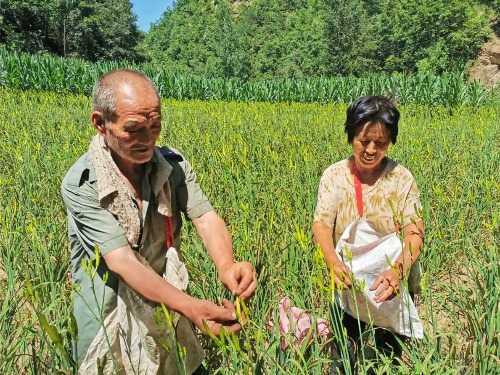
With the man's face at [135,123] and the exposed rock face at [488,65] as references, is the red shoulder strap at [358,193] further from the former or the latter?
the exposed rock face at [488,65]

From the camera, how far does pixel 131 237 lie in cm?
112

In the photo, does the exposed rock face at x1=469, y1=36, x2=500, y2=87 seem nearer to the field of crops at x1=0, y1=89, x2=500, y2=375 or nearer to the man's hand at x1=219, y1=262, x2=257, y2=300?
the field of crops at x1=0, y1=89, x2=500, y2=375

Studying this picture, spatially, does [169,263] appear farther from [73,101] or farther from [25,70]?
[25,70]

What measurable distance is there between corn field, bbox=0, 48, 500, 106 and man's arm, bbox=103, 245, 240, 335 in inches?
404

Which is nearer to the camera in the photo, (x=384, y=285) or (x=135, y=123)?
(x=135, y=123)

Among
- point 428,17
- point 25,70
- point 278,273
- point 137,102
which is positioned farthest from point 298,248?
point 428,17

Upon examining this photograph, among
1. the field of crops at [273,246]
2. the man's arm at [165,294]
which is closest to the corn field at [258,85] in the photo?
the field of crops at [273,246]

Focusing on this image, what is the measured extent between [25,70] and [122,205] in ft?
47.8

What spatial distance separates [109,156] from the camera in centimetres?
111

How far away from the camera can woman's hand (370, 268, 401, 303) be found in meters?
1.12

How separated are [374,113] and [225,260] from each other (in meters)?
0.67

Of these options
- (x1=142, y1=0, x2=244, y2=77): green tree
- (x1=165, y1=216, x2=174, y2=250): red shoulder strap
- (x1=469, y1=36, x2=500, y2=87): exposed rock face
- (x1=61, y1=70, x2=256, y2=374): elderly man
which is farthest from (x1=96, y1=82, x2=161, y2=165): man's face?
(x1=142, y1=0, x2=244, y2=77): green tree

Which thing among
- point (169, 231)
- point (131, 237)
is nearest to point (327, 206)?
point (169, 231)

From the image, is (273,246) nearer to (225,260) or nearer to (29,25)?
(225,260)
